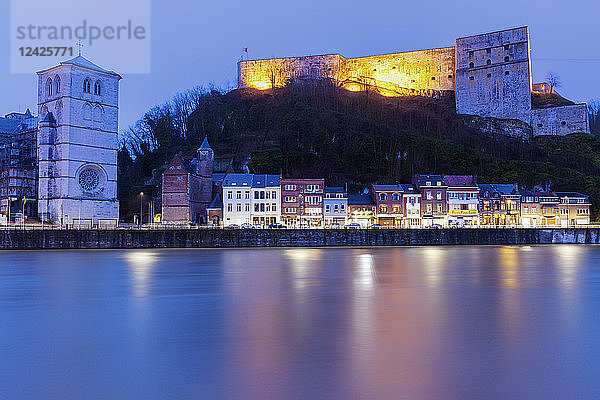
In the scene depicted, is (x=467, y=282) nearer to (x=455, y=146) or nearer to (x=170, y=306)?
(x=170, y=306)

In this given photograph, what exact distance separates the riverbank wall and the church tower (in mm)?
7832

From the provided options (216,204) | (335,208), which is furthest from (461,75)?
(216,204)

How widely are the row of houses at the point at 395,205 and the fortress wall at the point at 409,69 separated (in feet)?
108

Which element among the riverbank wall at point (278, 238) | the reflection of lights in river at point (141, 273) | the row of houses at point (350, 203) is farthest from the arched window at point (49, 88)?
the reflection of lights in river at point (141, 273)

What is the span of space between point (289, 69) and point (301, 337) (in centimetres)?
8401

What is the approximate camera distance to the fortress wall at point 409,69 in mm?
89312

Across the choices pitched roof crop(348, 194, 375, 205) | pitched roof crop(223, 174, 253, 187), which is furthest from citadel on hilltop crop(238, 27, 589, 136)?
pitched roof crop(223, 174, 253, 187)

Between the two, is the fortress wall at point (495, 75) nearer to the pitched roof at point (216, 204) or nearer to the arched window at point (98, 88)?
the pitched roof at point (216, 204)

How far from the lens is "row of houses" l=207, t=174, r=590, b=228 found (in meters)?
58.9

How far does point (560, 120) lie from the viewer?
268 feet

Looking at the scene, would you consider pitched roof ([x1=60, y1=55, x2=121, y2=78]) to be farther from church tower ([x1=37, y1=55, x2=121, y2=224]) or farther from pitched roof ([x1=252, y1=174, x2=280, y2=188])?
pitched roof ([x1=252, y1=174, x2=280, y2=188])

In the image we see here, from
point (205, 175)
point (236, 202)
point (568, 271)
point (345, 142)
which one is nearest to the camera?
point (568, 271)

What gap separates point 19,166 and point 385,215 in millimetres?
41880

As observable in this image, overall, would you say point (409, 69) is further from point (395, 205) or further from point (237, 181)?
point (237, 181)
